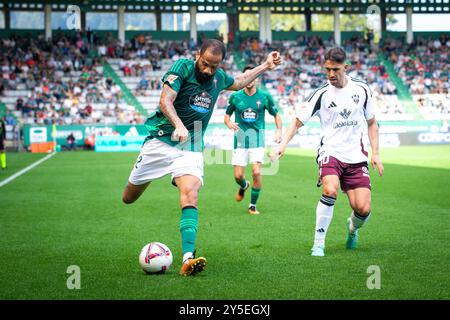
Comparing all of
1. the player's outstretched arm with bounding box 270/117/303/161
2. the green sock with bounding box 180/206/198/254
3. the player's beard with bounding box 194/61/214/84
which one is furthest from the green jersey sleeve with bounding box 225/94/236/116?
the green sock with bounding box 180/206/198/254

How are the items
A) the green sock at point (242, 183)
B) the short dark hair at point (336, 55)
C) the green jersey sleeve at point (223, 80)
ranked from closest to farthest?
1. the green jersey sleeve at point (223, 80)
2. the short dark hair at point (336, 55)
3. the green sock at point (242, 183)

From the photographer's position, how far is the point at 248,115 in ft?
46.1

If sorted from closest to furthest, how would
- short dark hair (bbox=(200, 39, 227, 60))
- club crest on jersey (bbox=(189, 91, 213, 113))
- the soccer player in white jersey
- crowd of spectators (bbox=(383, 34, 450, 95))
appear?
short dark hair (bbox=(200, 39, 227, 60)) → club crest on jersey (bbox=(189, 91, 213, 113)) → the soccer player in white jersey → crowd of spectators (bbox=(383, 34, 450, 95))

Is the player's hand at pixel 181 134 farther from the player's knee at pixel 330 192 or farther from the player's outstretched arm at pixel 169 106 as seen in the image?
the player's knee at pixel 330 192

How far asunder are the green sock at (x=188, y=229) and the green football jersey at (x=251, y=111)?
6.51 meters

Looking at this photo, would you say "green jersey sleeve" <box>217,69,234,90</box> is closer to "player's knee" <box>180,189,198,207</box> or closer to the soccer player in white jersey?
the soccer player in white jersey

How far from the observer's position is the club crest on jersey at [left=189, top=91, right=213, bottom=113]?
8023mm

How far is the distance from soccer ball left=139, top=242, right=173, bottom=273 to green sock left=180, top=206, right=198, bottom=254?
0.21 meters

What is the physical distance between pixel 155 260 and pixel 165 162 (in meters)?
1.28

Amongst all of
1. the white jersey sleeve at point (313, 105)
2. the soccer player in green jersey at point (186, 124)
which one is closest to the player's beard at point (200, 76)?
the soccer player in green jersey at point (186, 124)

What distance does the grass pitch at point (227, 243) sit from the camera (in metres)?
6.67

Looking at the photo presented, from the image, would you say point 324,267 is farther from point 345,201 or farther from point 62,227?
point 345,201

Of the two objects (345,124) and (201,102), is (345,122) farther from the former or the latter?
(201,102)

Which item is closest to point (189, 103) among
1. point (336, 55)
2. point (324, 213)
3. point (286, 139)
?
point (286, 139)
